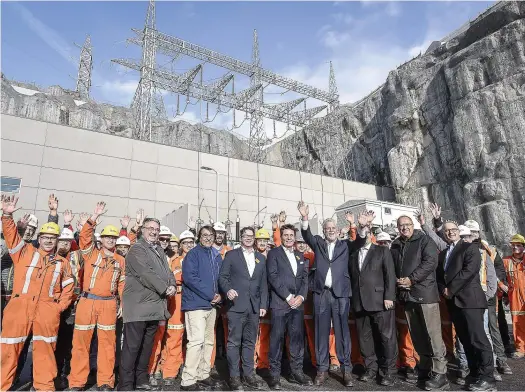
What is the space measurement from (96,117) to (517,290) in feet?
136

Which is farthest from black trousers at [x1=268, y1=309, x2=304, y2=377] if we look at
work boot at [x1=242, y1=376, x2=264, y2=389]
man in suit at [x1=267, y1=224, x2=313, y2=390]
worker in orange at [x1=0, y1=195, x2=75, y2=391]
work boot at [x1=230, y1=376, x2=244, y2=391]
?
worker in orange at [x1=0, y1=195, x2=75, y2=391]

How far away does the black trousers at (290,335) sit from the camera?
14.9ft

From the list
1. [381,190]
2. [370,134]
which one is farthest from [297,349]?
Answer: [370,134]

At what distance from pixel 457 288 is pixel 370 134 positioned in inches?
1231

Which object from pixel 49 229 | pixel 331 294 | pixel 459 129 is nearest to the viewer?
pixel 49 229

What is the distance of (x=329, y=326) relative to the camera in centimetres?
469

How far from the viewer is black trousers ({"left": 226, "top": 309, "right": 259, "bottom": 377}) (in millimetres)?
4371

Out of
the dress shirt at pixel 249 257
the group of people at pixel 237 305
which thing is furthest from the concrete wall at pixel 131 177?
the dress shirt at pixel 249 257

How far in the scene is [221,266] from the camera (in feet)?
15.4

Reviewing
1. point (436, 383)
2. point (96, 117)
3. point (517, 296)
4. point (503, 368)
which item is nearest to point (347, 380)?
point (436, 383)

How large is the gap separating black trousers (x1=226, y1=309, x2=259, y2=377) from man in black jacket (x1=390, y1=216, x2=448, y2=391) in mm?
→ 2002

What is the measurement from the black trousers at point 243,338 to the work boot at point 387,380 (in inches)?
Result: 64.4

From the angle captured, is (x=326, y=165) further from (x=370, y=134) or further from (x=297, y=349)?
(x=297, y=349)

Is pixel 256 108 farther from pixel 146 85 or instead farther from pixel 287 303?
pixel 287 303
